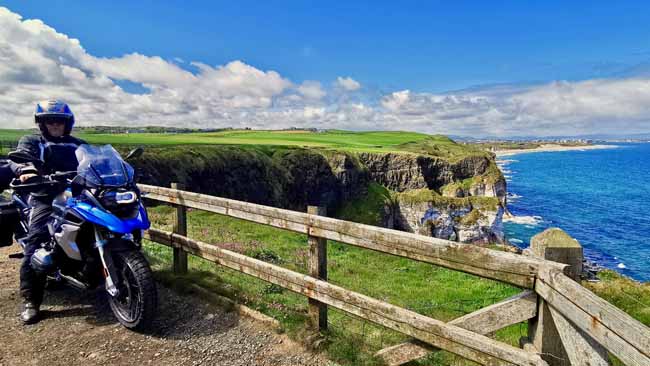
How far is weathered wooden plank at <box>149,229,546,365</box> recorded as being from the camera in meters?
3.44

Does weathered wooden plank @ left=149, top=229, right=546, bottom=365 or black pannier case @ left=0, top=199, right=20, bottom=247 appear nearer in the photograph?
weathered wooden plank @ left=149, top=229, right=546, bottom=365

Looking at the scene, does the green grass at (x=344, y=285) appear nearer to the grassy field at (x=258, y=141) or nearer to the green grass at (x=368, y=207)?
the grassy field at (x=258, y=141)

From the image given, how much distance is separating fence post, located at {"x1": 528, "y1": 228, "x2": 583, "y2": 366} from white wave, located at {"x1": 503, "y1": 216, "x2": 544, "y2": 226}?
222 feet

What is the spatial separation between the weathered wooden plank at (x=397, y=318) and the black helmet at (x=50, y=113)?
3.41 meters

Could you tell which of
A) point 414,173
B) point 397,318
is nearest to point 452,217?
point 414,173

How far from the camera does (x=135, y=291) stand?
16.8ft

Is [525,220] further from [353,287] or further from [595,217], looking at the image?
[353,287]

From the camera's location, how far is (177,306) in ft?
19.6

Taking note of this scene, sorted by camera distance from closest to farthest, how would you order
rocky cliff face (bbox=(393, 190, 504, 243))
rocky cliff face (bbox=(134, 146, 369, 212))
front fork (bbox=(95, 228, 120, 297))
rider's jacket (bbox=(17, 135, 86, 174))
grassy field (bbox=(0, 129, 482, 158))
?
front fork (bbox=(95, 228, 120, 297))
rider's jacket (bbox=(17, 135, 86, 174))
rocky cliff face (bbox=(134, 146, 369, 212))
rocky cliff face (bbox=(393, 190, 504, 243))
grassy field (bbox=(0, 129, 482, 158))

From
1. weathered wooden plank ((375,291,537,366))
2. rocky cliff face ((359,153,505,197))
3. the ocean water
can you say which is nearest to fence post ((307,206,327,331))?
weathered wooden plank ((375,291,537,366))

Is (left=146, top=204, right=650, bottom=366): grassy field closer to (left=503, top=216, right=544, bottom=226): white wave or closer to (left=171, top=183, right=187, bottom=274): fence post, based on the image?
(left=171, top=183, right=187, bottom=274): fence post

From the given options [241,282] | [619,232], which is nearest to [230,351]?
[241,282]

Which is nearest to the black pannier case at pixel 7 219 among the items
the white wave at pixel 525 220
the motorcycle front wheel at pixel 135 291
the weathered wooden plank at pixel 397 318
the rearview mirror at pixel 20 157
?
the rearview mirror at pixel 20 157

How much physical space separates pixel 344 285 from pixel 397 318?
5.60 metres
